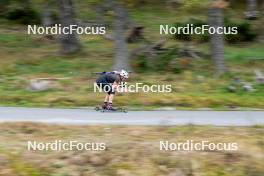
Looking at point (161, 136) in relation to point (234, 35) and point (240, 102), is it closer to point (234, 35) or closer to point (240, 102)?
point (240, 102)

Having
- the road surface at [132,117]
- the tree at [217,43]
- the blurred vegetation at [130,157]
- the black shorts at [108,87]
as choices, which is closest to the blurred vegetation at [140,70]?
the tree at [217,43]

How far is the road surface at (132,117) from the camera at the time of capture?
17.3 metres

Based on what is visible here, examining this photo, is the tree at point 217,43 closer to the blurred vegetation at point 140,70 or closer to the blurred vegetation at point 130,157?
the blurred vegetation at point 140,70

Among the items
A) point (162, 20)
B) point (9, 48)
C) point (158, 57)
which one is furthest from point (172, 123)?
point (162, 20)

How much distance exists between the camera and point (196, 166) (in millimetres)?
15547

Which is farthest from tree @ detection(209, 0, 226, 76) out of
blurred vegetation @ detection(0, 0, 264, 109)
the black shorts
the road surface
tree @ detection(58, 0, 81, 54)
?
tree @ detection(58, 0, 81, 54)

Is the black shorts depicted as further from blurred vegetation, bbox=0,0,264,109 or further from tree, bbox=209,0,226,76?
tree, bbox=209,0,226,76

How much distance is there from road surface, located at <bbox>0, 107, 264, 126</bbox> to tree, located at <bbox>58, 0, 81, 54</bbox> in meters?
8.27

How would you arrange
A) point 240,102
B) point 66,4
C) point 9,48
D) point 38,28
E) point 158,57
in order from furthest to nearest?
point 38,28
point 9,48
point 66,4
point 158,57
point 240,102

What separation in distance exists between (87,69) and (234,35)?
940 centimetres

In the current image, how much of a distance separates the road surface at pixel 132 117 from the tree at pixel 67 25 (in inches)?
325

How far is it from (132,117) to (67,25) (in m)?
10.6

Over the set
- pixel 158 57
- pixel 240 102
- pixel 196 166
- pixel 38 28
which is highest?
pixel 38 28

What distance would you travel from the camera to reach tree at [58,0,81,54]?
27.3m
